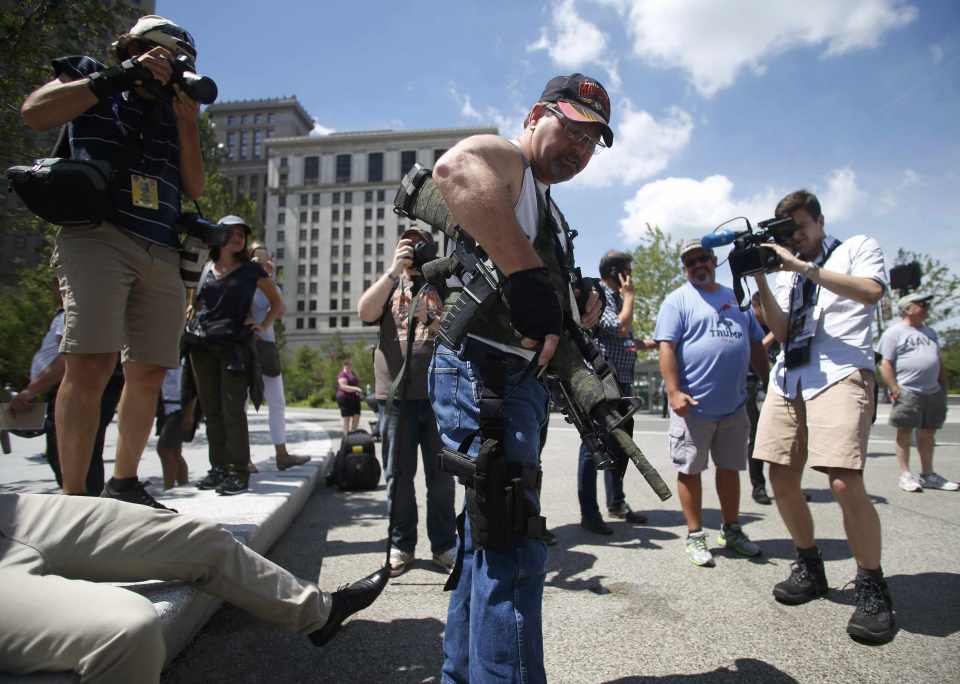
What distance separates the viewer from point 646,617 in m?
2.54

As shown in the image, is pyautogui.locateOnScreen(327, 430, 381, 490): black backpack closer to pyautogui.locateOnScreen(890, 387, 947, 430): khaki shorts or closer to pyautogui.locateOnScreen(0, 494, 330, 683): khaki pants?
pyautogui.locateOnScreen(0, 494, 330, 683): khaki pants

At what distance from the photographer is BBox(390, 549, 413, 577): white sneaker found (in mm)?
3221

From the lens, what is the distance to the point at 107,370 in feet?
8.10

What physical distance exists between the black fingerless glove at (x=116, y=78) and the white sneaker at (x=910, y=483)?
712 centimetres

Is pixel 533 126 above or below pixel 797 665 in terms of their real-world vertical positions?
above

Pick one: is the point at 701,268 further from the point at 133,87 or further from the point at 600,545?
the point at 133,87

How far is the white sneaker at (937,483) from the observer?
567 centimetres

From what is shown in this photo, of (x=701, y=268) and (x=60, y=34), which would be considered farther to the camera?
(x=60, y=34)

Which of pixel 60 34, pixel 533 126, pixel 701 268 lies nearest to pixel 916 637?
pixel 701 268

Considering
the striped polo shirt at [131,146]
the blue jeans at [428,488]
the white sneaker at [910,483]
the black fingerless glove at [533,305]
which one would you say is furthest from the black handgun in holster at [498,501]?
the white sneaker at [910,483]

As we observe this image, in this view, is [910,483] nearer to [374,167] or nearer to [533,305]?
[533,305]

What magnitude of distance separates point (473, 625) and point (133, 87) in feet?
8.68

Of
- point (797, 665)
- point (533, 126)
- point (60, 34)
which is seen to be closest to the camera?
point (533, 126)

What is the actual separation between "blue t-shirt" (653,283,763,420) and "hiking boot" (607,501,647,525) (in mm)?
1224
